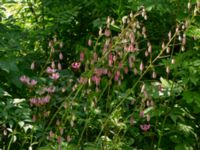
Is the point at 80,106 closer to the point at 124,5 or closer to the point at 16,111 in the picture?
the point at 16,111

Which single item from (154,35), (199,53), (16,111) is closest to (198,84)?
(199,53)

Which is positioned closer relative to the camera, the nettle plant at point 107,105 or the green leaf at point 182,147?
the nettle plant at point 107,105

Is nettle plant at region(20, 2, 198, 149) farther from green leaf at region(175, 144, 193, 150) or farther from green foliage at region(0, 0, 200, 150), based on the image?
green leaf at region(175, 144, 193, 150)

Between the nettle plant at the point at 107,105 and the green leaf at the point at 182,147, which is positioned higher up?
the nettle plant at the point at 107,105

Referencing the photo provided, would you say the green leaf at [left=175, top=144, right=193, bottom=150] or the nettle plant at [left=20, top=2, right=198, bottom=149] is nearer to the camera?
the nettle plant at [left=20, top=2, right=198, bottom=149]

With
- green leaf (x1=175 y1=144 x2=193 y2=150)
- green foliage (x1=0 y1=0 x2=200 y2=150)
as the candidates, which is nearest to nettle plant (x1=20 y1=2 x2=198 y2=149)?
green foliage (x1=0 y1=0 x2=200 y2=150)

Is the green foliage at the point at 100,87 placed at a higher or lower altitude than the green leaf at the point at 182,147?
higher

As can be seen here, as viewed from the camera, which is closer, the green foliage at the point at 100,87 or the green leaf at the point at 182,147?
the green foliage at the point at 100,87

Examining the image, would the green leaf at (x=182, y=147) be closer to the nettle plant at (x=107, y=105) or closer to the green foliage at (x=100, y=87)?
the green foliage at (x=100, y=87)

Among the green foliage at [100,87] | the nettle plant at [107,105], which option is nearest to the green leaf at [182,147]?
the green foliage at [100,87]

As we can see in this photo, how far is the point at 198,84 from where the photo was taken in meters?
3.06

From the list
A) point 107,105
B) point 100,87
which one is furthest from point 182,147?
point 100,87

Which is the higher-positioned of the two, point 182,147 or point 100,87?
point 100,87

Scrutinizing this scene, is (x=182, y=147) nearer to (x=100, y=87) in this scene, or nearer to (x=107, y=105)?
(x=107, y=105)
